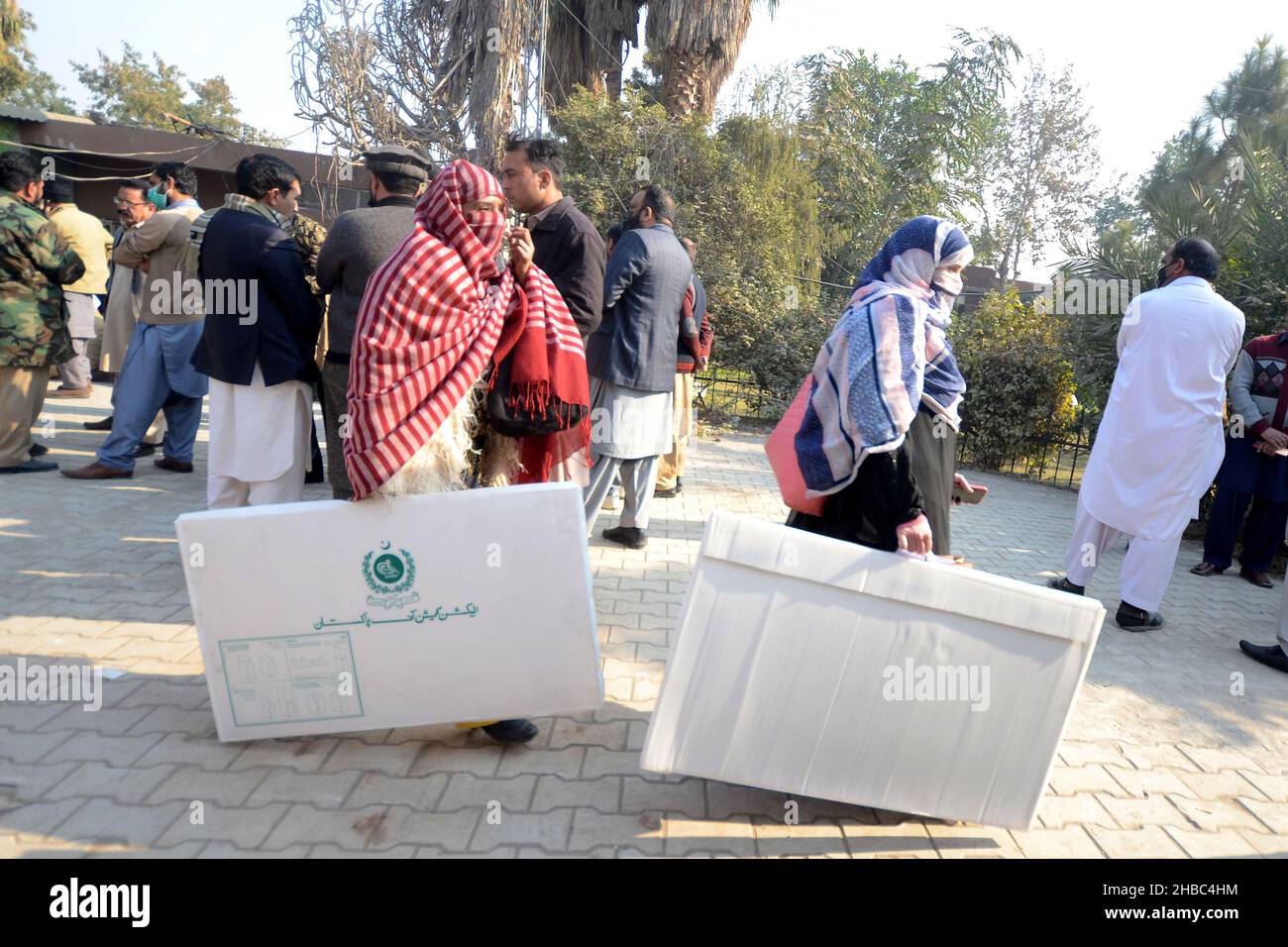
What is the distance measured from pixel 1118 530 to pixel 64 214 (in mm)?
7973

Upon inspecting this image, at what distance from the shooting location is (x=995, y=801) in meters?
2.44

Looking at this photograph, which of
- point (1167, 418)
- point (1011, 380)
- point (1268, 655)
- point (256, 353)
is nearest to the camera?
point (256, 353)

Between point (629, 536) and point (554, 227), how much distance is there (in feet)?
6.83

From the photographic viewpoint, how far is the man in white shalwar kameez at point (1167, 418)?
4496 millimetres

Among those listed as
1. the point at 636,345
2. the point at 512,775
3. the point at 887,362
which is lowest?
the point at 512,775

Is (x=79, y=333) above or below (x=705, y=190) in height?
below

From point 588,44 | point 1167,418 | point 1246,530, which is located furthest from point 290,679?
point 588,44

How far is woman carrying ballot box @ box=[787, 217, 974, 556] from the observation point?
244cm

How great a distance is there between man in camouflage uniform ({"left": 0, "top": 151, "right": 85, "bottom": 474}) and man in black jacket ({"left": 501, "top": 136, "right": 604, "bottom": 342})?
3656mm

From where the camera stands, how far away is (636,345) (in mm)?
4902

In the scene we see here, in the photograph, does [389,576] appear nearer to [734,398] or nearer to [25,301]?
[25,301]
